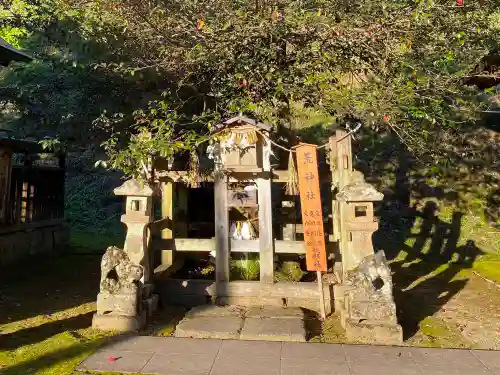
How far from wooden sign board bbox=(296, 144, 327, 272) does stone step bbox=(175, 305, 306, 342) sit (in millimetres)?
906

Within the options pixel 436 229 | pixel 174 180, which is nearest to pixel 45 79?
pixel 174 180

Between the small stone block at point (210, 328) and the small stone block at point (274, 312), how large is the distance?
0.32m

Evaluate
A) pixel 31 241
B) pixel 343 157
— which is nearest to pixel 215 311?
pixel 343 157

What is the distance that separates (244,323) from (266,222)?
1.75 metres

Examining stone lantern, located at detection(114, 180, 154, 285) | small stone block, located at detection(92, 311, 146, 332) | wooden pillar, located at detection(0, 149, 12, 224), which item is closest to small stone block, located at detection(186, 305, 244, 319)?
small stone block, located at detection(92, 311, 146, 332)

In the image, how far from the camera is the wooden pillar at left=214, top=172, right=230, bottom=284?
24.6 ft

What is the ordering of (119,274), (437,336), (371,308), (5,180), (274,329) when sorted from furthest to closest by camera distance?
(5,180), (119,274), (437,336), (274,329), (371,308)

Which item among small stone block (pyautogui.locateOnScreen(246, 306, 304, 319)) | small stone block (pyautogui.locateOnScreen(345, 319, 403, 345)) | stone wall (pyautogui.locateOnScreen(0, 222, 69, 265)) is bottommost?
small stone block (pyautogui.locateOnScreen(345, 319, 403, 345))

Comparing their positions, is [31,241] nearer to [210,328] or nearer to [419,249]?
[210,328]

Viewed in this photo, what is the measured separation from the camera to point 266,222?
7430mm

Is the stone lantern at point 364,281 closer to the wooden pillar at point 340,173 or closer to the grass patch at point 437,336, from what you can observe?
the wooden pillar at point 340,173

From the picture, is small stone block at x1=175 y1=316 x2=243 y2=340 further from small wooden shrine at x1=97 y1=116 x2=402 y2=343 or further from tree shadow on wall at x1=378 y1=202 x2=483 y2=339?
tree shadow on wall at x1=378 y1=202 x2=483 y2=339

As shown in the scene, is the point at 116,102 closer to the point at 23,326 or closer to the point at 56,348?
the point at 23,326

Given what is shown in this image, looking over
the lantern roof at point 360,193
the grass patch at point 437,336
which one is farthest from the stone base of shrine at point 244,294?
the lantern roof at point 360,193
